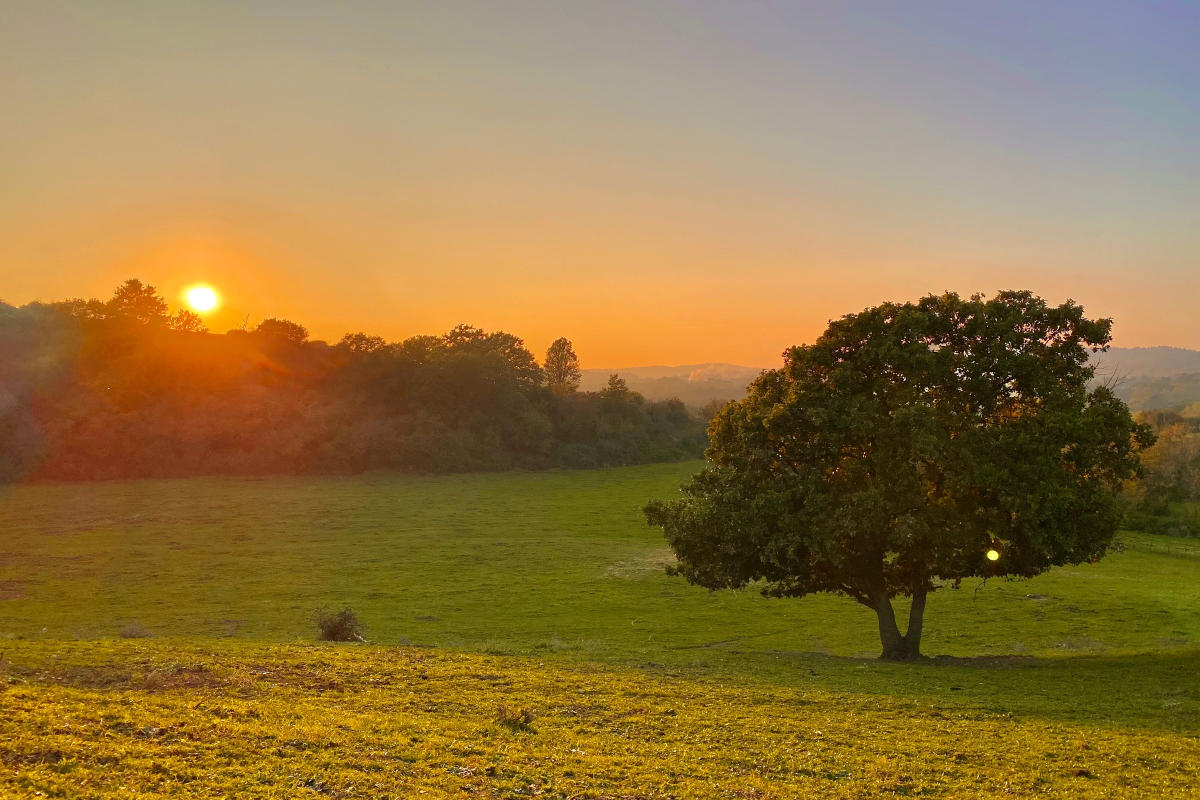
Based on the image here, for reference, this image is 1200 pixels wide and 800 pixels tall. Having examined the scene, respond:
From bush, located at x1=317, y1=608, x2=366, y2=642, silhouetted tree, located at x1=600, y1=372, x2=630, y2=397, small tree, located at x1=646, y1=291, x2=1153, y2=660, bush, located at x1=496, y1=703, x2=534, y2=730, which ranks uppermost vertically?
silhouetted tree, located at x1=600, y1=372, x2=630, y2=397

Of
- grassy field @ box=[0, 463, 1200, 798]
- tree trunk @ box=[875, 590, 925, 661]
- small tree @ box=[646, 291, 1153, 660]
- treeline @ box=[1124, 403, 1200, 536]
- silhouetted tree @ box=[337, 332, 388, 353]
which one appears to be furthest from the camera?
silhouetted tree @ box=[337, 332, 388, 353]

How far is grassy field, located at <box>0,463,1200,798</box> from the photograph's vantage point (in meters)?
14.1

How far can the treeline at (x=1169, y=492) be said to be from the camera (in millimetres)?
87625

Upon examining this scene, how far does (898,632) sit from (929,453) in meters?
9.12

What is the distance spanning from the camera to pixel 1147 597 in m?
50.6

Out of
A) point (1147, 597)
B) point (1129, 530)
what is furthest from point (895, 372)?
point (1129, 530)

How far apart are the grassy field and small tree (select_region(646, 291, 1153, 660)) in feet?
14.5

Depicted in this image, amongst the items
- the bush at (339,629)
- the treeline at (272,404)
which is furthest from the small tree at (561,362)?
the bush at (339,629)

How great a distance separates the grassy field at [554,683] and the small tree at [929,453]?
442cm

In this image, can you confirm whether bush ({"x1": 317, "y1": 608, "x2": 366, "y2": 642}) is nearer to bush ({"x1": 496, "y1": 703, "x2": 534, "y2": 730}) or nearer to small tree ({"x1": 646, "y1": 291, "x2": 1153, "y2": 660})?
small tree ({"x1": 646, "y1": 291, "x2": 1153, "y2": 660})

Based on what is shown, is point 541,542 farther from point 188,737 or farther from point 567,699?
point 188,737

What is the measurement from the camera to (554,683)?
23281 millimetres

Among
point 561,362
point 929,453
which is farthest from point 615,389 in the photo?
point 929,453

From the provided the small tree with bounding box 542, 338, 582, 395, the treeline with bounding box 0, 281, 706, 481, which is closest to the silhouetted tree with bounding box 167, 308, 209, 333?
the treeline with bounding box 0, 281, 706, 481
